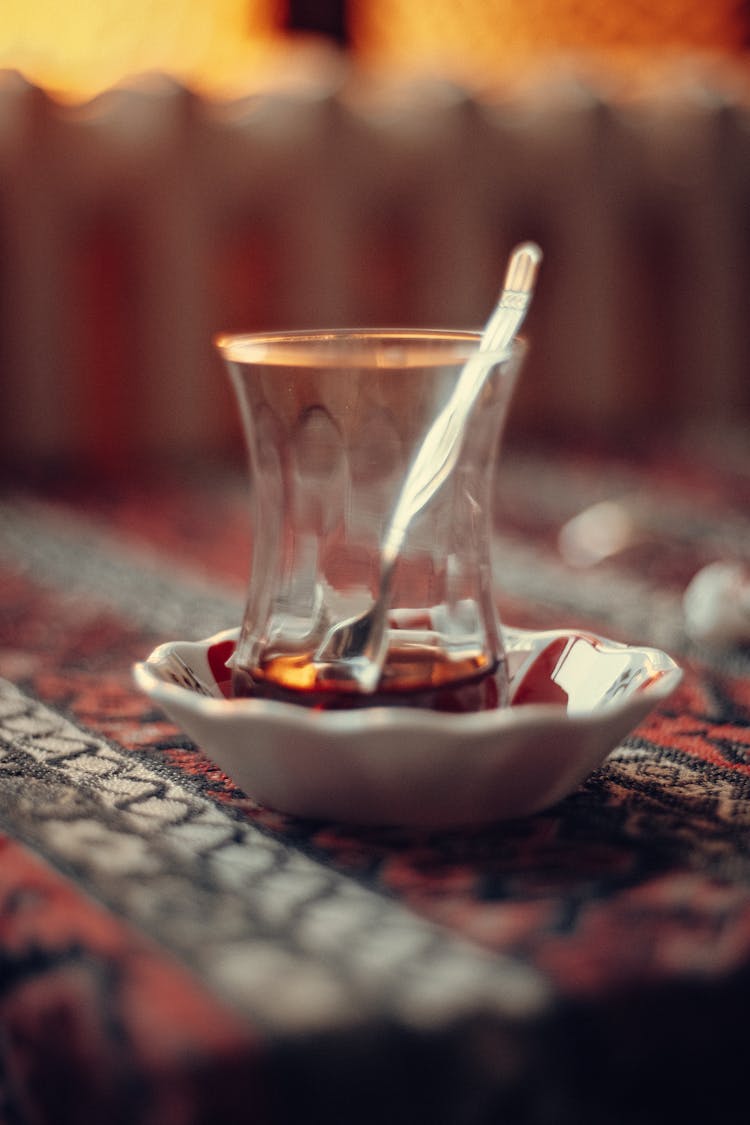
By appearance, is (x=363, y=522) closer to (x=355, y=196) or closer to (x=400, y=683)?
(x=400, y=683)

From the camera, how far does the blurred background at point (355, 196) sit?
61.9 inches

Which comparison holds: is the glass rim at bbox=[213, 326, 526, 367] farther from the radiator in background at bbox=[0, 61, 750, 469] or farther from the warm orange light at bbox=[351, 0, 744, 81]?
the warm orange light at bbox=[351, 0, 744, 81]

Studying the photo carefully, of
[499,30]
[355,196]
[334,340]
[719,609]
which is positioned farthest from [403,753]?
[499,30]

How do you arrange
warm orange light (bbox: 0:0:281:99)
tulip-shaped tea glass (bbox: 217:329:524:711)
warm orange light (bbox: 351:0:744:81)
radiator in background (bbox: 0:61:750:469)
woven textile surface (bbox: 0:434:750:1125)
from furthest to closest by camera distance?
warm orange light (bbox: 351:0:744:81)
warm orange light (bbox: 0:0:281:99)
radiator in background (bbox: 0:61:750:469)
tulip-shaped tea glass (bbox: 217:329:524:711)
woven textile surface (bbox: 0:434:750:1125)

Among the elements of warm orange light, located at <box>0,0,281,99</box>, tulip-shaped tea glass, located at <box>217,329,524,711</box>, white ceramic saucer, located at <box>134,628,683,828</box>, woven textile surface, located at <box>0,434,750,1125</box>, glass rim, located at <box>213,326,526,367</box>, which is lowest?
woven textile surface, located at <box>0,434,750,1125</box>

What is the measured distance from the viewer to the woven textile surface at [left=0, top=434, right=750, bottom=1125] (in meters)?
0.24

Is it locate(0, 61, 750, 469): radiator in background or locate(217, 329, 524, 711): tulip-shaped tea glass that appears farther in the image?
locate(0, 61, 750, 469): radiator in background

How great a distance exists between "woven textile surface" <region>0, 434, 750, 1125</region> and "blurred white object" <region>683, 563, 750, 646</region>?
0.15 metres

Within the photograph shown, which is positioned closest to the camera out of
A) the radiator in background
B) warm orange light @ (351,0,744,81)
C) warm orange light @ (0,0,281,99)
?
the radiator in background

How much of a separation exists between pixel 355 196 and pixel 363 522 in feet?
4.60

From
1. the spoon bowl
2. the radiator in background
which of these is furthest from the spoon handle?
the radiator in background

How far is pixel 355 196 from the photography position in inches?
65.8

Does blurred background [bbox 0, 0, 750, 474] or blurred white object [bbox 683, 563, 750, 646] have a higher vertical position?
blurred background [bbox 0, 0, 750, 474]

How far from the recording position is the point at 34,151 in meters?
1.51
